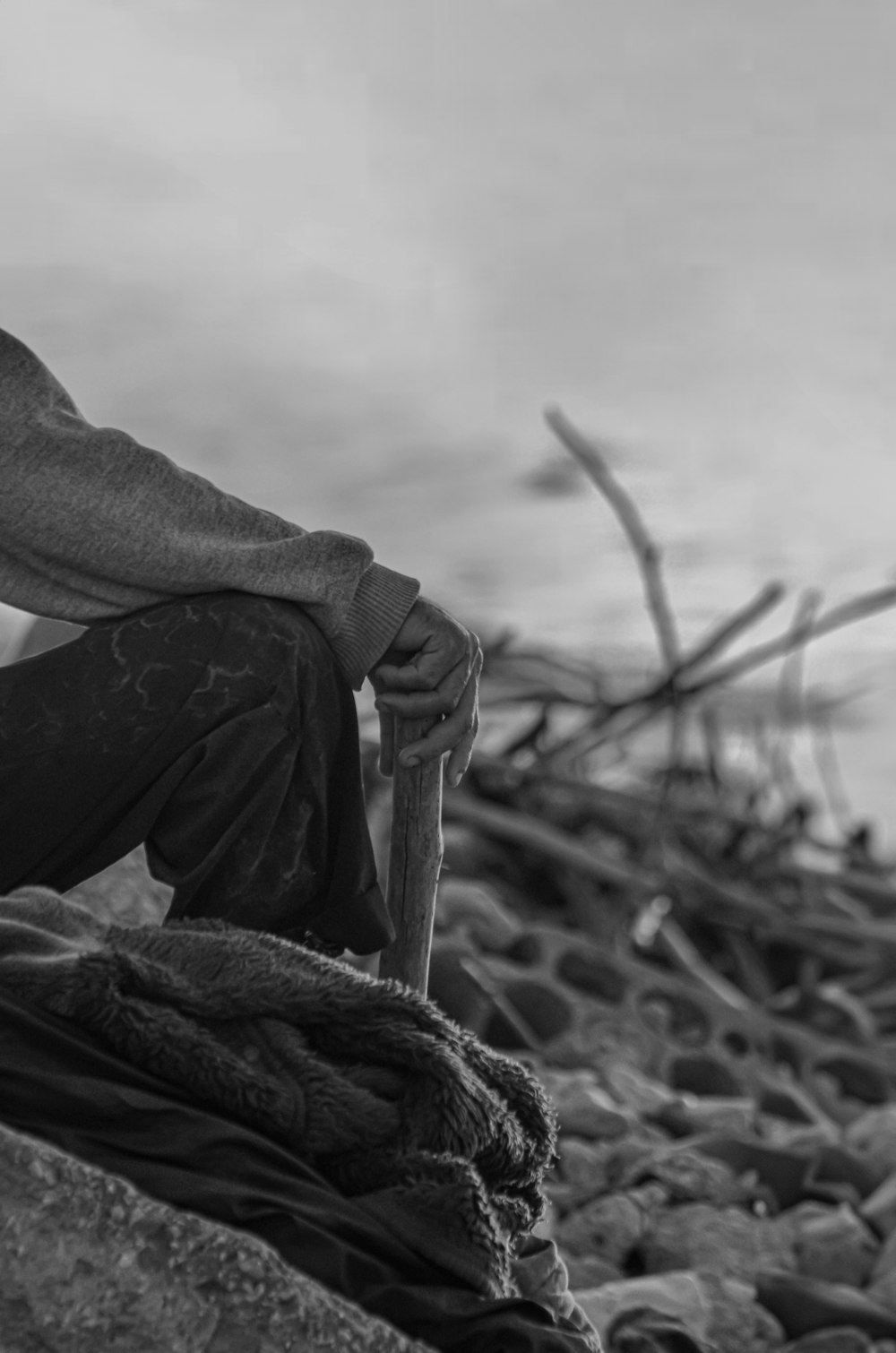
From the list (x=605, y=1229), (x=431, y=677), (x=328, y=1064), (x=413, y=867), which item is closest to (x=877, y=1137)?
(x=605, y=1229)

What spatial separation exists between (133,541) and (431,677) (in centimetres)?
37

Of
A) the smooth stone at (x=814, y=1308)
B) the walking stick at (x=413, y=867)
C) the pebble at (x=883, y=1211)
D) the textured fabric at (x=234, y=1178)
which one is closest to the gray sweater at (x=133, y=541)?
the walking stick at (x=413, y=867)

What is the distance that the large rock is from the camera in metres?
1.62

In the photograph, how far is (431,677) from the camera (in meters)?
2.01

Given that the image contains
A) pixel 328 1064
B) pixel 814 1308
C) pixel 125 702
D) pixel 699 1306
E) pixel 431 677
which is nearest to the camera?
pixel 328 1064

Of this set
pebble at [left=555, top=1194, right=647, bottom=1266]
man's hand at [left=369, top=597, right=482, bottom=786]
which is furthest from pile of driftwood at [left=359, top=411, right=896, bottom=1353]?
man's hand at [left=369, top=597, right=482, bottom=786]

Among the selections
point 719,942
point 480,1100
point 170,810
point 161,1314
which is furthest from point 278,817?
point 719,942

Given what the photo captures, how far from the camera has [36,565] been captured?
1.95 meters

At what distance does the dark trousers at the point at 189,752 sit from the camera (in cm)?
190

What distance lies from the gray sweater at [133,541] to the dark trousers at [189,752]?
3cm

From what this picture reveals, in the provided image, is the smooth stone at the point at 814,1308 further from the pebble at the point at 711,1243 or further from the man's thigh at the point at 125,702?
the man's thigh at the point at 125,702

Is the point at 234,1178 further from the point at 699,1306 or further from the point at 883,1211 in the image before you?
the point at 883,1211

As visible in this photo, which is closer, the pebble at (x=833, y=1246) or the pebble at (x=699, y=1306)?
the pebble at (x=699, y=1306)

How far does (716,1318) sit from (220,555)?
6.44ft
